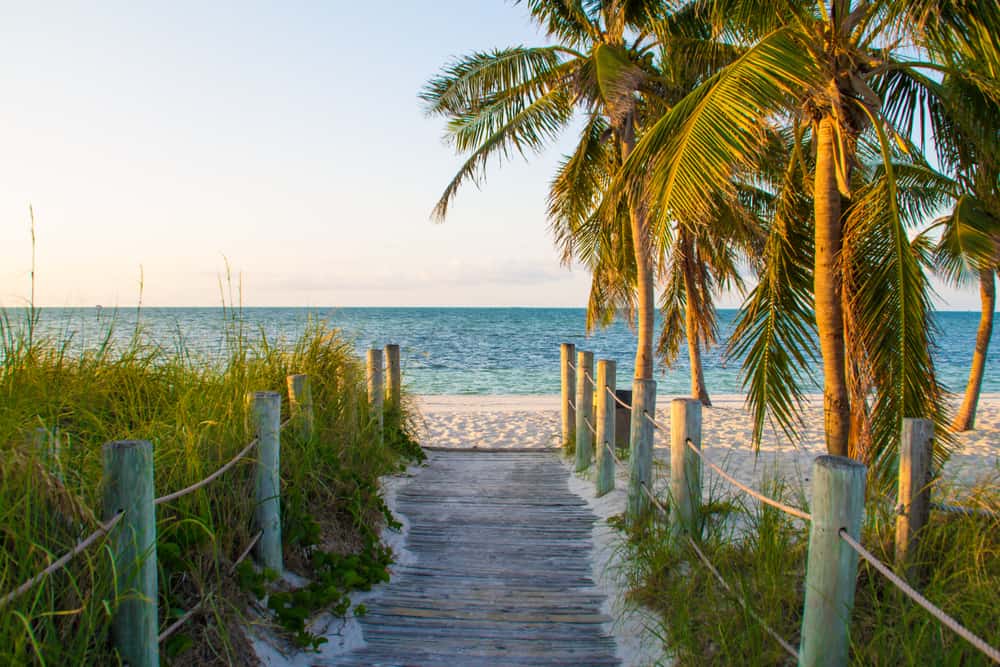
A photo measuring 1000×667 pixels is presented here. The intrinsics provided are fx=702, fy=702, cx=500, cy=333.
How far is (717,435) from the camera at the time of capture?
11.1 m

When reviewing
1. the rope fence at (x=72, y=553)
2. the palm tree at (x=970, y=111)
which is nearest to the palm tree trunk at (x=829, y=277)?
the palm tree at (x=970, y=111)

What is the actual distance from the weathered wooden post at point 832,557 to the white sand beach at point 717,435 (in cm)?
459

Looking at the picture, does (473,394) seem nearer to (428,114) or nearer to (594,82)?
(428,114)

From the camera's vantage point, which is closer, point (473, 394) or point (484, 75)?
point (484, 75)

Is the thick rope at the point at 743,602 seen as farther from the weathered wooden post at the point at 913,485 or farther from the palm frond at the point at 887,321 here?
the palm frond at the point at 887,321

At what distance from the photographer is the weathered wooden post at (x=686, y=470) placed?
151 inches

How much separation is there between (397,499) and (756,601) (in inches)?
137

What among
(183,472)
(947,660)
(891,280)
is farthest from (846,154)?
(183,472)

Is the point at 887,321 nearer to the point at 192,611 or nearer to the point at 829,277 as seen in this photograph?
the point at 829,277

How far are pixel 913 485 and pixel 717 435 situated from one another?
8.52 meters

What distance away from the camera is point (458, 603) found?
156 inches

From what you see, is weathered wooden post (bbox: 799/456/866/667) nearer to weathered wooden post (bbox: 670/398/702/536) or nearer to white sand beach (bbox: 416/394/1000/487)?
weathered wooden post (bbox: 670/398/702/536)

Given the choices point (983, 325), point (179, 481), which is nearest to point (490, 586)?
point (179, 481)

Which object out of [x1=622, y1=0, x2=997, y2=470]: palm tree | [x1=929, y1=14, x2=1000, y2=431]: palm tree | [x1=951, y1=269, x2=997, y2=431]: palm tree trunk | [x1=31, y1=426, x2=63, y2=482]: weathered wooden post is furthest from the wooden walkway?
[x1=951, y1=269, x2=997, y2=431]: palm tree trunk
